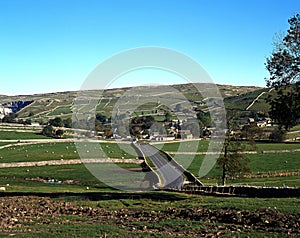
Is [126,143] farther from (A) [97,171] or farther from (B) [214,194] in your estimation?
(B) [214,194]

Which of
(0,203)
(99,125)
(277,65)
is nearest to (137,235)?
(0,203)

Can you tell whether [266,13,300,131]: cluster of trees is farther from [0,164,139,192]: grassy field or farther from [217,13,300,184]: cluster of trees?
[0,164,139,192]: grassy field

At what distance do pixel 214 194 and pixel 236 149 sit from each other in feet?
74.4

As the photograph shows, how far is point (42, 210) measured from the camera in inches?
1242

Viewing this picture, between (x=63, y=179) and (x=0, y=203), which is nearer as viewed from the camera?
(x=0, y=203)

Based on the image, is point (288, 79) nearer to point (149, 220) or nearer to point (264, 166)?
point (149, 220)

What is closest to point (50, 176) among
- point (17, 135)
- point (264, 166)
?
point (264, 166)

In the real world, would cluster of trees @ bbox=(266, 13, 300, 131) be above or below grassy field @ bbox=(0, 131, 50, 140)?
above

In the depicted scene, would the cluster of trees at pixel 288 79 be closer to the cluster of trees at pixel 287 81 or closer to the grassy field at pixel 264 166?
the cluster of trees at pixel 287 81

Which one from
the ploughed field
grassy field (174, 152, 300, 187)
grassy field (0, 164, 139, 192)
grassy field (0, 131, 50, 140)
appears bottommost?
grassy field (0, 164, 139, 192)

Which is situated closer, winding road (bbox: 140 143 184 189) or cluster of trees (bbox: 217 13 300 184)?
cluster of trees (bbox: 217 13 300 184)

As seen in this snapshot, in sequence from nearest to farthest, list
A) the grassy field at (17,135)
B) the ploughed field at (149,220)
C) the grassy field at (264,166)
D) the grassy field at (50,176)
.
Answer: the ploughed field at (149,220)
the grassy field at (50,176)
the grassy field at (264,166)
the grassy field at (17,135)

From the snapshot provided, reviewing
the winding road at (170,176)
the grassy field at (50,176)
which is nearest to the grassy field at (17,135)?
the grassy field at (50,176)

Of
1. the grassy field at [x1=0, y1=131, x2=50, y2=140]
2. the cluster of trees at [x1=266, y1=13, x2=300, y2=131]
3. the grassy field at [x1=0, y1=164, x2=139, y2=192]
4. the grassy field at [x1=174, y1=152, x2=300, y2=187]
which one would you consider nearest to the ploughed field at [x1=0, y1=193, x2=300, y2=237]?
the cluster of trees at [x1=266, y1=13, x2=300, y2=131]
